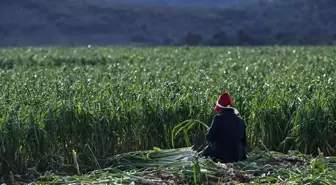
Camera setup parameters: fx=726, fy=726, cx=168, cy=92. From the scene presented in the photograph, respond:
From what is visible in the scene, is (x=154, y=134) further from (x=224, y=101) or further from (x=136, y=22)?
(x=136, y=22)

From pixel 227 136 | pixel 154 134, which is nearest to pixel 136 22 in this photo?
pixel 154 134

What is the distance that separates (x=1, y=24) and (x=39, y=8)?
7403mm

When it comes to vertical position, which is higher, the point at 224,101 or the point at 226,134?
the point at 224,101

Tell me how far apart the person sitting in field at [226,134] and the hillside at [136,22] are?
235 feet

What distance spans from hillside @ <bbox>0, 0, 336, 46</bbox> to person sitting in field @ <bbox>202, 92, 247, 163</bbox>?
71601 mm

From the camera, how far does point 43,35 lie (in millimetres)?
84062

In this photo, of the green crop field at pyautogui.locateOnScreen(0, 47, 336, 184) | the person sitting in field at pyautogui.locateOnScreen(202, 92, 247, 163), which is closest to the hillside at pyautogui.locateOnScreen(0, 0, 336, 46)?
the green crop field at pyautogui.locateOnScreen(0, 47, 336, 184)

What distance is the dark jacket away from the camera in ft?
26.9

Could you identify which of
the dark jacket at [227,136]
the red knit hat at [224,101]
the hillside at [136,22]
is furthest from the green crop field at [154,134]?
the hillside at [136,22]

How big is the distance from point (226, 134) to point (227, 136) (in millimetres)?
27

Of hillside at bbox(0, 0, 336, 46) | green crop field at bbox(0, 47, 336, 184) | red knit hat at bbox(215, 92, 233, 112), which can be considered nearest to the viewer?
green crop field at bbox(0, 47, 336, 184)

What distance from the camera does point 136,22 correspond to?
9131 centimetres

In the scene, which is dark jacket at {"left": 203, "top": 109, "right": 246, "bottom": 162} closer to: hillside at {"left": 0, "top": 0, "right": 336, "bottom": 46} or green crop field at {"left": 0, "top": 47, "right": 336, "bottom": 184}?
green crop field at {"left": 0, "top": 47, "right": 336, "bottom": 184}

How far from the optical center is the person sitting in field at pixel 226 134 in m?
8.20
